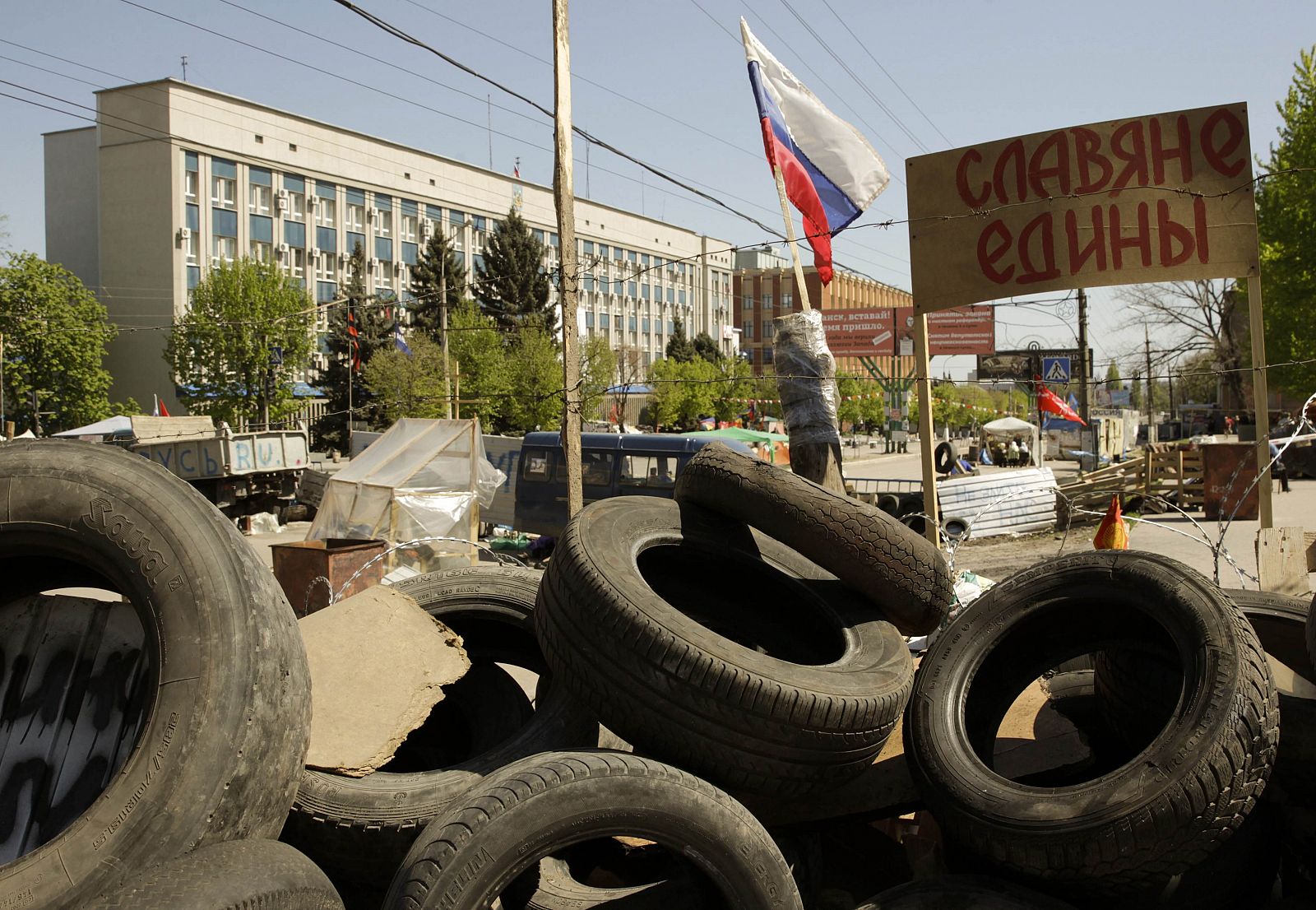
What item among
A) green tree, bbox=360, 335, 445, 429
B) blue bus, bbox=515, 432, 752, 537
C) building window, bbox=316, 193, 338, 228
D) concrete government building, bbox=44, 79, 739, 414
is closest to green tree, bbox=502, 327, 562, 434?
green tree, bbox=360, 335, 445, 429

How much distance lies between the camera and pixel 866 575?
15.3ft

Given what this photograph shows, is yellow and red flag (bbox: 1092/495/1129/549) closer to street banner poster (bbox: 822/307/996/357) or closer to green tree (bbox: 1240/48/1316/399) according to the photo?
green tree (bbox: 1240/48/1316/399)

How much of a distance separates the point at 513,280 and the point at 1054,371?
3712 cm

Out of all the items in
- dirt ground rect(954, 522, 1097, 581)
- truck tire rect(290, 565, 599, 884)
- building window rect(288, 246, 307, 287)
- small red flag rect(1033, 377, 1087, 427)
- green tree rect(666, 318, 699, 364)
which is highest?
building window rect(288, 246, 307, 287)

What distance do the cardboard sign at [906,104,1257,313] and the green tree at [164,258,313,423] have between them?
145ft

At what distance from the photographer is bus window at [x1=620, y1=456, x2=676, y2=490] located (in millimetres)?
16812

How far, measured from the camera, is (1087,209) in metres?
8.79

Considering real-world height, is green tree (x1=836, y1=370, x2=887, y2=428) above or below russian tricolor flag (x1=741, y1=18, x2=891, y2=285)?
above

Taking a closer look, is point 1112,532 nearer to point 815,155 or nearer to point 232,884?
point 815,155

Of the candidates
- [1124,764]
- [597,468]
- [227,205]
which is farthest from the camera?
[227,205]

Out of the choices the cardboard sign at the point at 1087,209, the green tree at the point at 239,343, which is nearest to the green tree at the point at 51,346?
the green tree at the point at 239,343

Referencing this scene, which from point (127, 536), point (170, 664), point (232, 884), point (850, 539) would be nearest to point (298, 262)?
point (850, 539)

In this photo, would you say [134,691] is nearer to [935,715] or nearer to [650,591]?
[650,591]

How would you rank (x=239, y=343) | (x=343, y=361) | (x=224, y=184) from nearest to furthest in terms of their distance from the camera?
1. (x=239, y=343)
2. (x=343, y=361)
3. (x=224, y=184)
